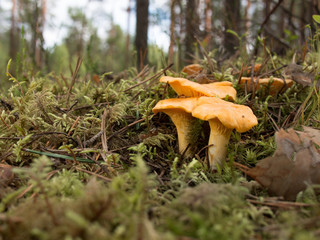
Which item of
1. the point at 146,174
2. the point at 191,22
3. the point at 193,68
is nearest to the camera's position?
the point at 146,174

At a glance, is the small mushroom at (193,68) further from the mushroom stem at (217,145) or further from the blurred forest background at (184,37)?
the mushroom stem at (217,145)

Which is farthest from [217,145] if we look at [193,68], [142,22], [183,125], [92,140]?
[142,22]

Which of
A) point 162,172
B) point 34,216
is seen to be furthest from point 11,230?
point 162,172

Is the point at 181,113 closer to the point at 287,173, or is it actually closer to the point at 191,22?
the point at 287,173

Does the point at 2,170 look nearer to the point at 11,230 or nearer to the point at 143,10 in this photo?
the point at 11,230

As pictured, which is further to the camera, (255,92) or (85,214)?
(255,92)

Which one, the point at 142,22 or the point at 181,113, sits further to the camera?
the point at 142,22

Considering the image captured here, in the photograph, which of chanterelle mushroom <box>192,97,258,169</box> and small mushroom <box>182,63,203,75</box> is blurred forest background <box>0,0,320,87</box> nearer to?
small mushroom <box>182,63,203,75</box>
